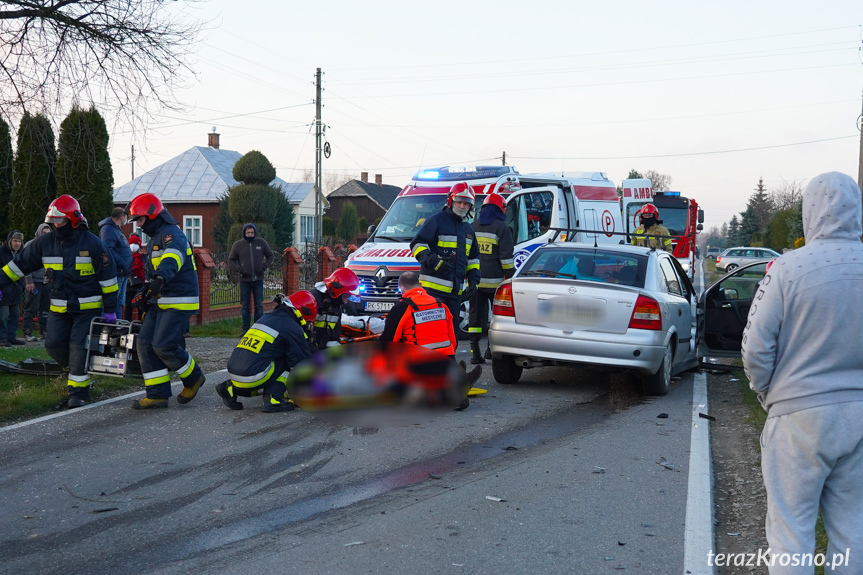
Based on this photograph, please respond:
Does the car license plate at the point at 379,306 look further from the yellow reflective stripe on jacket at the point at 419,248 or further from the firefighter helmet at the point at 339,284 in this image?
the firefighter helmet at the point at 339,284

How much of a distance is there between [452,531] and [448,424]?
111 inches

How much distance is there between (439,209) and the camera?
544 inches

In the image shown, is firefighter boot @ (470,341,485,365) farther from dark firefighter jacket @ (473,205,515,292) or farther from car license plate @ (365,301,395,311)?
car license plate @ (365,301,395,311)

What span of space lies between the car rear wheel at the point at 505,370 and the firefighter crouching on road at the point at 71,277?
4.10 meters

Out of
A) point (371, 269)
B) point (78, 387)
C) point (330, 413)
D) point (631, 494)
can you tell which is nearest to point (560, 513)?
point (631, 494)

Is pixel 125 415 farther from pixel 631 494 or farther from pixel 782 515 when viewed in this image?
pixel 782 515

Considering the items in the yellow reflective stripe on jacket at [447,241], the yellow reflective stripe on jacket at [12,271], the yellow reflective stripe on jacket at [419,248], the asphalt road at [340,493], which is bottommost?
the asphalt road at [340,493]

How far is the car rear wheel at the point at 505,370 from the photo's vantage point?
9.60m

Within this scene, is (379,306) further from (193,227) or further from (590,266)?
(193,227)

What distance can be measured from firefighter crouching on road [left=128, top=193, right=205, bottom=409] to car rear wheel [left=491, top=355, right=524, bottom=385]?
3.27 meters

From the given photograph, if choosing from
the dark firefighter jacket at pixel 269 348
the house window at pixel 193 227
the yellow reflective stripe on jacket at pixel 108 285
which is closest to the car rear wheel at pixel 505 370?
the dark firefighter jacket at pixel 269 348

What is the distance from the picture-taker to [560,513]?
5.19 m

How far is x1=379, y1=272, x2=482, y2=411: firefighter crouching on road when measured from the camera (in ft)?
24.6

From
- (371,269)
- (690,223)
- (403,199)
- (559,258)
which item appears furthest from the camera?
(690,223)
